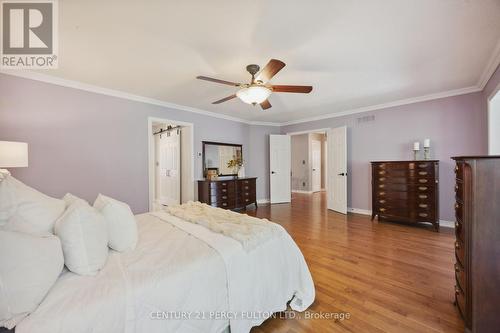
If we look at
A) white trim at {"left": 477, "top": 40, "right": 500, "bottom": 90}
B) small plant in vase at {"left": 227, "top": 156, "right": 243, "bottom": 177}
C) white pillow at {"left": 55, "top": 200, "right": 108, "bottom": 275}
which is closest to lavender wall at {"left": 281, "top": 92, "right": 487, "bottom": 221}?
white trim at {"left": 477, "top": 40, "right": 500, "bottom": 90}

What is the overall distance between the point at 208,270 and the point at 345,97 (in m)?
3.94

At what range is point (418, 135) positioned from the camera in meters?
4.09

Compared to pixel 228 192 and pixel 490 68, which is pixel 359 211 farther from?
pixel 490 68

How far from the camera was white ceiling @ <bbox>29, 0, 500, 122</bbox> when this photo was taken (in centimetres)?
172

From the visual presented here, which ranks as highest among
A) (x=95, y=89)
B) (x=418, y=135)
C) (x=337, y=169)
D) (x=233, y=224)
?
(x=95, y=89)

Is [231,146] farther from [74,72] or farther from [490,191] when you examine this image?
[490,191]

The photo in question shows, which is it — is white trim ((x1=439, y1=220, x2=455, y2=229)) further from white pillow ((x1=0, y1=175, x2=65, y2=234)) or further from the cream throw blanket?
white pillow ((x1=0, y1=175, x2=65, y2=234))

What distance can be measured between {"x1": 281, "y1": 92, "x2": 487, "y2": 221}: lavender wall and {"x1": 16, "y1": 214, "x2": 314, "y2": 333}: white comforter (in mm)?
3770

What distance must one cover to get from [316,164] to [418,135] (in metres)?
4.60

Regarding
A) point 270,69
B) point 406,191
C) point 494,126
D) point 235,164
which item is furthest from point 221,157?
point 494,126

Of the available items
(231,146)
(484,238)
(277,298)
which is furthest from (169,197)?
(484,238)

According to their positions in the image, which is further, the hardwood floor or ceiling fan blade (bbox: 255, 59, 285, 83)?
ceiling fan blade (bbox: 255, 59, 285, 83)

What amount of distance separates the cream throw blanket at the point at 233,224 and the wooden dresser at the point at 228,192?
2.19 m

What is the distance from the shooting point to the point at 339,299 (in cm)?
182
